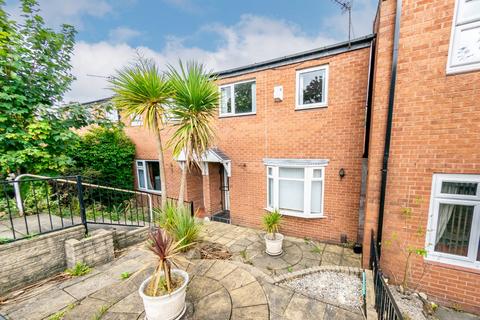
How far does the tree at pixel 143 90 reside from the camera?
4.20 m

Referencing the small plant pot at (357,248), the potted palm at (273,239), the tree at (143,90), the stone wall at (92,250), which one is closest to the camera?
the stone wall at (92,250)

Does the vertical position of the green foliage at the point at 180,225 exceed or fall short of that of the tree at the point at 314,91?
it falls short

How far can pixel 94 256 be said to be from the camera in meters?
3.67

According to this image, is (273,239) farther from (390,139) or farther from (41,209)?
(41,209)

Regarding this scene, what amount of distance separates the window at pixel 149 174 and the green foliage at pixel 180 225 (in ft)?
19.9

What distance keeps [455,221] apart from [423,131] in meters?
1.75

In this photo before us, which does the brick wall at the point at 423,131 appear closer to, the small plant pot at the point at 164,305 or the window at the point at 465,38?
the window at the point at 465,38

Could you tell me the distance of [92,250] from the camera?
365cm

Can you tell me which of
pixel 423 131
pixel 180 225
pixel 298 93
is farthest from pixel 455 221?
pixel 180 225

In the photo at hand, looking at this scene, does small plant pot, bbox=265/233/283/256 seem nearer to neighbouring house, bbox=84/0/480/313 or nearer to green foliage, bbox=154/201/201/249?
neighbouring house, bbox=84/0/480/313

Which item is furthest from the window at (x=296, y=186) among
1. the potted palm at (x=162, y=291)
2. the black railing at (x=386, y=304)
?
the potted palm at (x=162, y=291)

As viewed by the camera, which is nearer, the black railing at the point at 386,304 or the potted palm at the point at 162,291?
the black railing at the point at 386,304

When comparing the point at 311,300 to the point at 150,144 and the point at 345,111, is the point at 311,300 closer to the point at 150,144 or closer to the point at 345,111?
the point at 345,111

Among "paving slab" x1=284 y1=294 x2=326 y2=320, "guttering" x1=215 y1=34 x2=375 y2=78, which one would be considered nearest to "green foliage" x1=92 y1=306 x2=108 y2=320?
"paving slab" x1=284 y1=294 x2=326 y2=320
